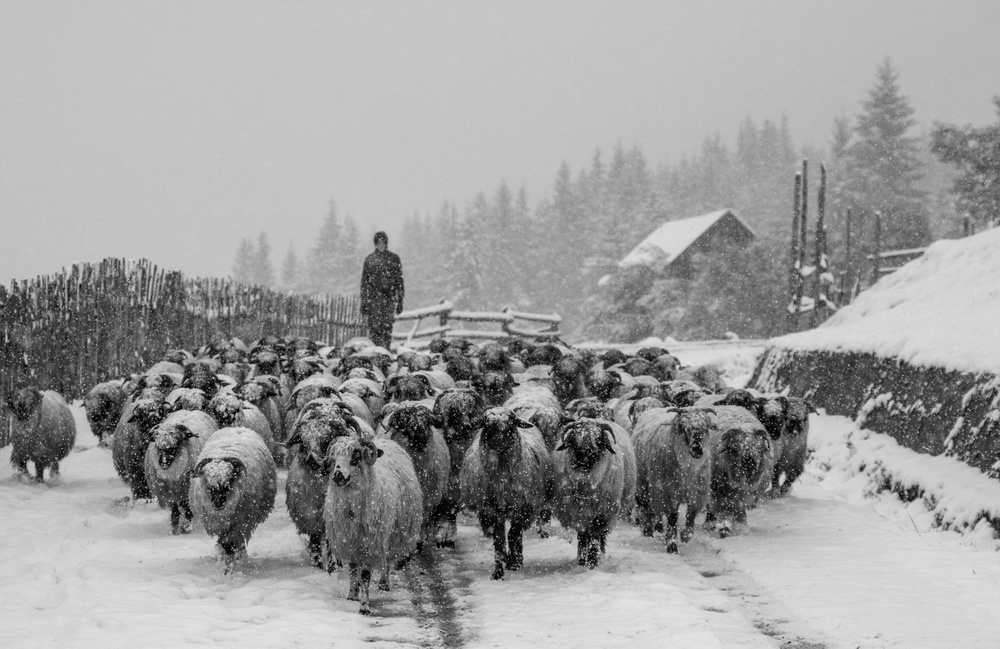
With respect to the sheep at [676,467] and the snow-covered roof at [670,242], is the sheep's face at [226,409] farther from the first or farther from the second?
the snow-covered roof at [670,242]

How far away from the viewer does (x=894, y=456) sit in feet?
39.0

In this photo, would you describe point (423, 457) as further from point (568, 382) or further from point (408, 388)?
point (568, 382)

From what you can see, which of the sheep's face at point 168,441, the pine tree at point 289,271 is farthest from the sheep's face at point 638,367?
the pine tree at point 289,271

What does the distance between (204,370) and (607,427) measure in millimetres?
6905

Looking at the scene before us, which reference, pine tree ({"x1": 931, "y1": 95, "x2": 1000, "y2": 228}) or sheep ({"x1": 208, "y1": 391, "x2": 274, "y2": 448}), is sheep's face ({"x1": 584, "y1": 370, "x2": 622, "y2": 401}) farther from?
pine tree ({"x1": 931, "y1": 95, "x2": 1000, "y2": 228})

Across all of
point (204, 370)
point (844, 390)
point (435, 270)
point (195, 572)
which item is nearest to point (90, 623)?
point (195, 572)

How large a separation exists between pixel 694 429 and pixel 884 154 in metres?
54.7

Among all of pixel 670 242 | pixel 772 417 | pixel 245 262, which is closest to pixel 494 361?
pixel 772 417

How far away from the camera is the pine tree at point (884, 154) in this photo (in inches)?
A: 2210

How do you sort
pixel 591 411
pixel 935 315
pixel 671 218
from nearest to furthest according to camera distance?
1. pixel 591 411
2. pixel 935 315
3. pixel 671 218

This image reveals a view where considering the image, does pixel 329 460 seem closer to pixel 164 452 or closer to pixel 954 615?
pixel 164 452

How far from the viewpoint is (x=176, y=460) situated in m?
9.52

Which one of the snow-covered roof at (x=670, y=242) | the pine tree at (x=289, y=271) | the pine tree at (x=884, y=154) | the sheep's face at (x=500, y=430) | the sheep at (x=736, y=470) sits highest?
the pine tree at (x=884, y=154)

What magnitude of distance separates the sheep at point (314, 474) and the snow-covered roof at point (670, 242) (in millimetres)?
38731
